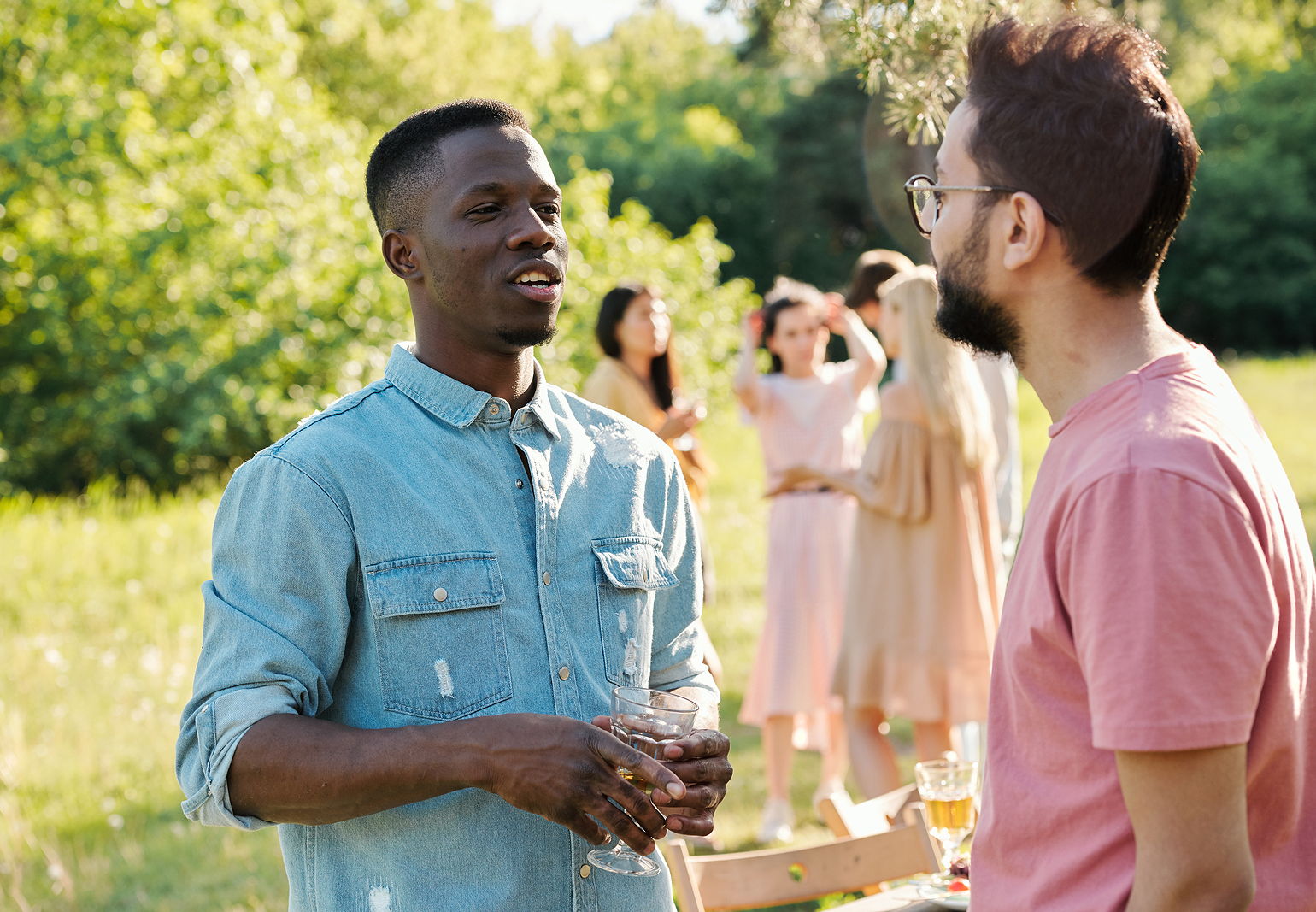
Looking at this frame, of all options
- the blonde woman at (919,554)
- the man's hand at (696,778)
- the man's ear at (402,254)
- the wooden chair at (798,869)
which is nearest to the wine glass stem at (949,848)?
the wooden chair at (798,869)

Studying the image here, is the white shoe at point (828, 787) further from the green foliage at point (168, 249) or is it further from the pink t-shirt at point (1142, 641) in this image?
the green foliage at point (168, 249)

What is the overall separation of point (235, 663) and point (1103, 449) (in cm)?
125

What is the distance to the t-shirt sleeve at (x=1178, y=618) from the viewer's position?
4.58ft

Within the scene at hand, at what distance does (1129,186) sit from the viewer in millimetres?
1650

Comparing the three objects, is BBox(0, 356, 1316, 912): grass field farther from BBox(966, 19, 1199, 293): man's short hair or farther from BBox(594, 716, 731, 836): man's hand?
BBox(966, 19, 1199, 293): man's short hair

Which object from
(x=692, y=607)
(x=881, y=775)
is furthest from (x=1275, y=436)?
(x=692, y=607)

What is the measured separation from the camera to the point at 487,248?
2.21m

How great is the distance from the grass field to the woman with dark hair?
179cm

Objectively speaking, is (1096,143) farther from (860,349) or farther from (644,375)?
(860,349)

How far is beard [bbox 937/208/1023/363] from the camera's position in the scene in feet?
5.81

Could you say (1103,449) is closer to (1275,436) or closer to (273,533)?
(273,533)

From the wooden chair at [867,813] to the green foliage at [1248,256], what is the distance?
27.0 meters

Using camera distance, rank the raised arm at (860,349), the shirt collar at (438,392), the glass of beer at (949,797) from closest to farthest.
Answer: the shirt collar at (438,392), the glass of beer at (949,797), the raised arm at (860,349)

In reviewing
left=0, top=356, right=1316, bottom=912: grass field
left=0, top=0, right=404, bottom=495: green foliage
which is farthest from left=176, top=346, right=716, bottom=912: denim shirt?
left=0, top=0, right=404, bottom=495: green foliage
